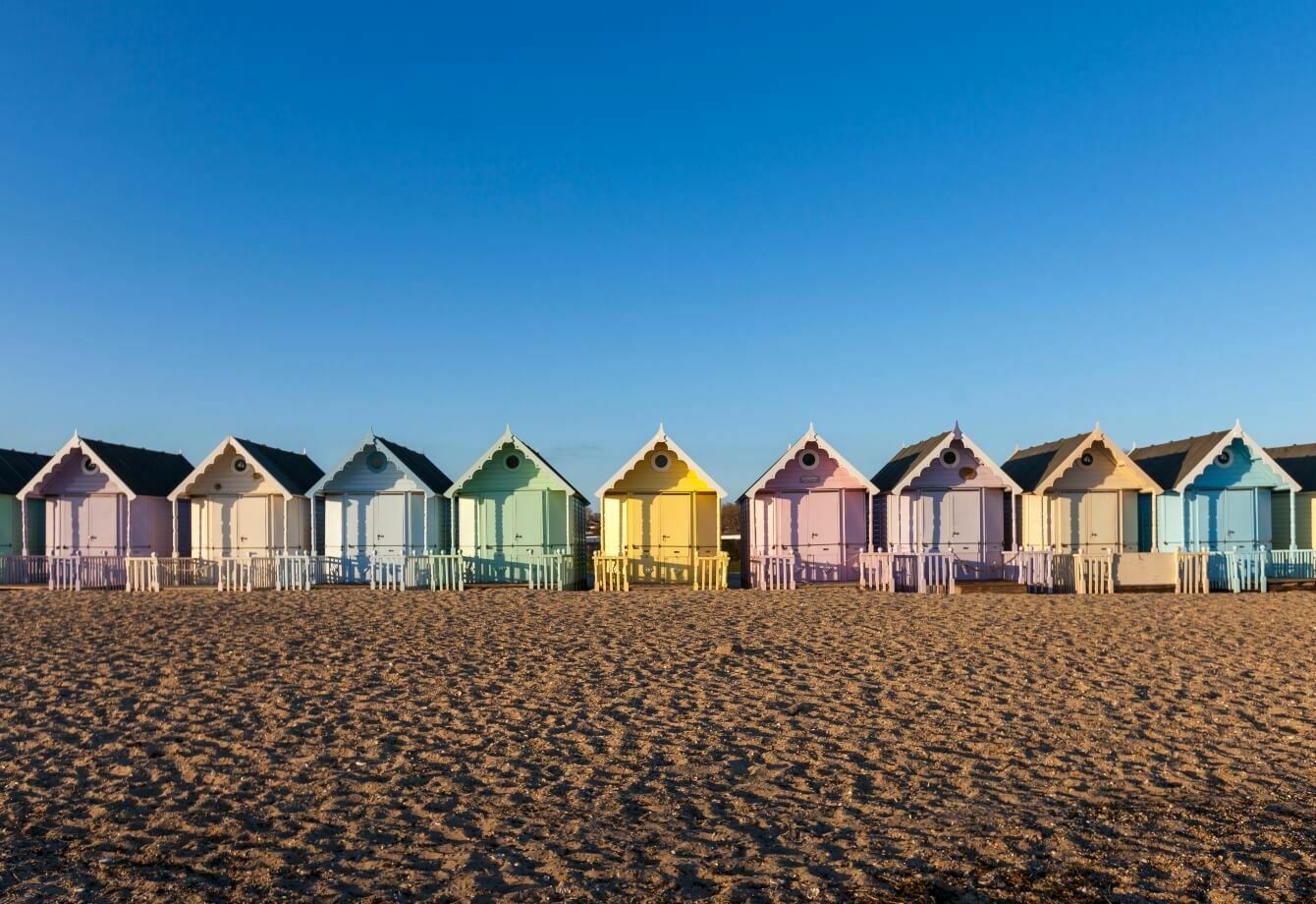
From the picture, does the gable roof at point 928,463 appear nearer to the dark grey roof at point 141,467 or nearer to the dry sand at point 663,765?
the dry sand at point 663,765

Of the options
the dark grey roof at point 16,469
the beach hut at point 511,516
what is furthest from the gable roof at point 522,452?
the dark grey roof at point 16,469

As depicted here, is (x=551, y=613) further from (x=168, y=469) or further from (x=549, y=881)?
(x=168, y=469)

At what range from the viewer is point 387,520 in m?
28.2

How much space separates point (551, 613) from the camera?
2083cm

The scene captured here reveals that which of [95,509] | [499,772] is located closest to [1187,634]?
[499,772]

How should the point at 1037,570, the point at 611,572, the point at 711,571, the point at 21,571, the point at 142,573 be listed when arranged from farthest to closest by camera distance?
the point at 21,571 → the point at 142,573 → the point at 711,571 → the point at 611,572 → the point at 1037,570

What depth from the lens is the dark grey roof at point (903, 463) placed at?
27.5 m

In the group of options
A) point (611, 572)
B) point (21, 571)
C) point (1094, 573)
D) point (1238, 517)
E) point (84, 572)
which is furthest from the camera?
point (21, 571)

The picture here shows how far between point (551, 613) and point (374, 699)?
9.12 meters

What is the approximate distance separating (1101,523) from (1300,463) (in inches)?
336

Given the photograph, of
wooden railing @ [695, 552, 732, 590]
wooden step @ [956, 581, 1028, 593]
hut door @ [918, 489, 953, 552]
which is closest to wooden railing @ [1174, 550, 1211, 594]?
wooden step @ [956, 581, 1028, 593]

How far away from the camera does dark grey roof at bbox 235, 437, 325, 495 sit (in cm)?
2847

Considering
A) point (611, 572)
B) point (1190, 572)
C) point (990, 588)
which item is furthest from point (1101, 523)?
point (611, 572)

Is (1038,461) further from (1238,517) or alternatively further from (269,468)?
(269,468)
